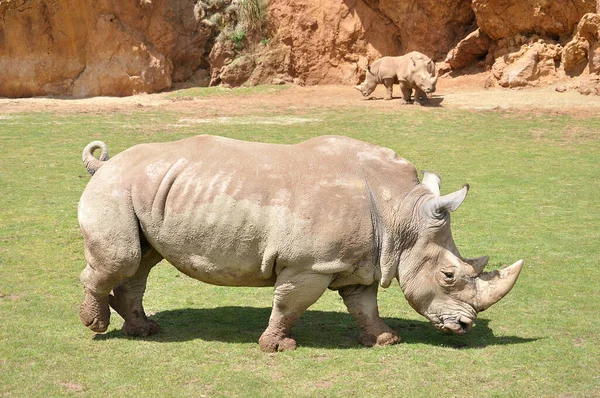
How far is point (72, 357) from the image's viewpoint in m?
7.46

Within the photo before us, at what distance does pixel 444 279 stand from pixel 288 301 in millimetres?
1392

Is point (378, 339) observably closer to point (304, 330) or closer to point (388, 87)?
point (304, 330)

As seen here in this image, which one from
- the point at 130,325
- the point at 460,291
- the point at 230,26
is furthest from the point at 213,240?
the point at 230,26

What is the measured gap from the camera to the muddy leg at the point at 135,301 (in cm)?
801

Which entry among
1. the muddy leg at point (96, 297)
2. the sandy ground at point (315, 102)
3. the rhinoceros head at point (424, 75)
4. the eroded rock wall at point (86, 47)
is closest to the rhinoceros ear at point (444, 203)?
the muddy leg at point (96, 297)

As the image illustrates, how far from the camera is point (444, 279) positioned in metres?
7.64

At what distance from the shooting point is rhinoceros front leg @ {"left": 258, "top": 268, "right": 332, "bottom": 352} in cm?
741

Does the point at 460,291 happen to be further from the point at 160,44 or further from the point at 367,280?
the point at 160,44

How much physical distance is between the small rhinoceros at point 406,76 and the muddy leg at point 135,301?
17.0 m

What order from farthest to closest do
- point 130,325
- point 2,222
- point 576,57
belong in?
point 576,57 < point 2,222 < point 130,325

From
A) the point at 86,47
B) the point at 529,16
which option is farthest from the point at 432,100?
the point at 86,47

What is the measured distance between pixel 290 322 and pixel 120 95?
21.5 m

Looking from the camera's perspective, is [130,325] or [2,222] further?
[2,222]

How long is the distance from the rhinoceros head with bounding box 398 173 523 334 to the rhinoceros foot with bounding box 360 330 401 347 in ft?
1.24
